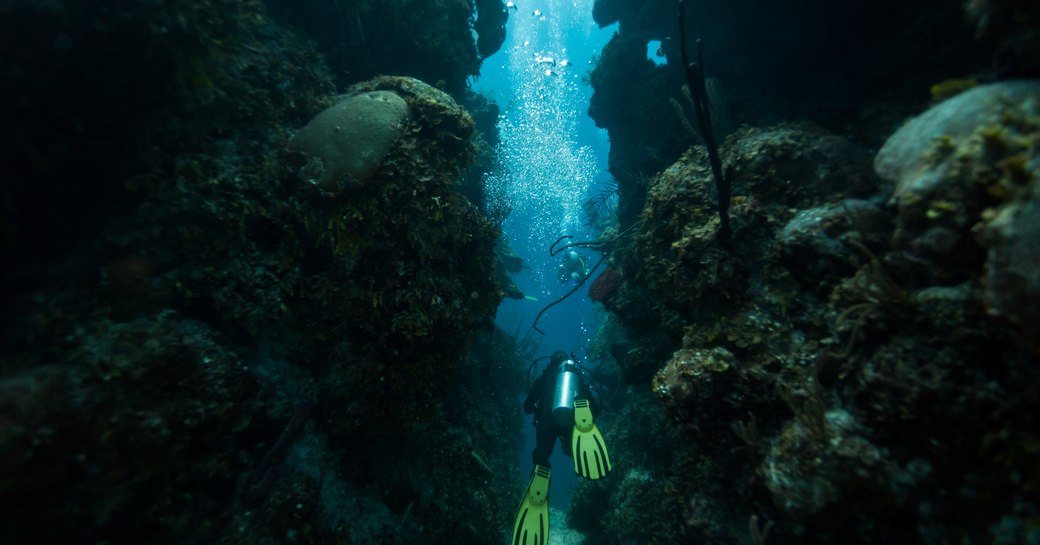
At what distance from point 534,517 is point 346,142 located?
649 cm

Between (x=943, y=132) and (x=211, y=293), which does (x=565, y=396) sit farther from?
(x=943, y=132)

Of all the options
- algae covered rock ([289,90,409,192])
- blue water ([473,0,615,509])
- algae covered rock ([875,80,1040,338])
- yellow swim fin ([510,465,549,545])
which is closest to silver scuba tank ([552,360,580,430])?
yellow swim fin ([510,465,549,545])

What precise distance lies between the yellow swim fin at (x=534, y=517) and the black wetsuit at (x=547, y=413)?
1.64ft

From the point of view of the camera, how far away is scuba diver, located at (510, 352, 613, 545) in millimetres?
6383

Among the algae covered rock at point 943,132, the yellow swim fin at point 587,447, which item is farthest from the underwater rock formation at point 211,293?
the algae covered rock at point 943,132

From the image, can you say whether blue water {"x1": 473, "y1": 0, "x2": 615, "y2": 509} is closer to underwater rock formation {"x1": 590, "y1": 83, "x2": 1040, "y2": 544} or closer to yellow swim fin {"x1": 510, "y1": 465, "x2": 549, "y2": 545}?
yellow swim fin {"x1": 510, "y1": 465, "x2": 549, "y2": 545}

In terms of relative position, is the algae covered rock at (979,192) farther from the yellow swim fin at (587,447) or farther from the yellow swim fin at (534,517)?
the yellow swim fin at (534,517)

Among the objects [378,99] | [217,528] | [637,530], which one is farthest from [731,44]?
[217,528]

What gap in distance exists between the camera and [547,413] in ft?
26.6

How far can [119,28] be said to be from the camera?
10.3ft

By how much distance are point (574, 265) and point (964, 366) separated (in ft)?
46.4

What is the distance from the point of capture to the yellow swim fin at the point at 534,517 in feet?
20.7

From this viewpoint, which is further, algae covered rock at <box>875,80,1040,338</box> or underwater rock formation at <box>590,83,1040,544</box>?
underwater rock formation at <box>590,83,1040,544</box>

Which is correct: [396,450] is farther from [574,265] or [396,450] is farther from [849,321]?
[574,265]
